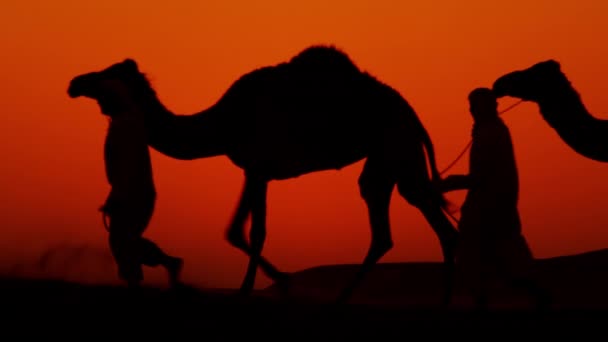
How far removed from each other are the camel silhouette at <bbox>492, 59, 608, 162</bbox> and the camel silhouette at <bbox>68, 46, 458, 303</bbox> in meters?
1.08

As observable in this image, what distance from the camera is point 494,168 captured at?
741 centimetres

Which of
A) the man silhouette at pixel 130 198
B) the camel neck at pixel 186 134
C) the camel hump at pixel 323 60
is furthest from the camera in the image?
the camel hump at pixel 323 60

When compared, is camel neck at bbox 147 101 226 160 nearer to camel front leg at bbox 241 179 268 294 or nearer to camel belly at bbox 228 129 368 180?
camel belly at bbox 228 129 368 180

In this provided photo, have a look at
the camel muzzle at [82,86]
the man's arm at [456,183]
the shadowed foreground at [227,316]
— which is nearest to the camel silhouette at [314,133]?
the camel muzzle at [82,86]

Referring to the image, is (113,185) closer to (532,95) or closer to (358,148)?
(358,148)

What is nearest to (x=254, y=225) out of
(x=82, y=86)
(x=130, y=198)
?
(x=130, y=198)

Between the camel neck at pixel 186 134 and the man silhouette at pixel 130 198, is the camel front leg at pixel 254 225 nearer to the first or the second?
the camel neck at pixel 186 134

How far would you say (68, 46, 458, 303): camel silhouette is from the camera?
868cm

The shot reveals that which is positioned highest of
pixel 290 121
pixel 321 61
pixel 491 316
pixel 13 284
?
pixel 321 61

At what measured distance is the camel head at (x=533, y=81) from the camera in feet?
28.3

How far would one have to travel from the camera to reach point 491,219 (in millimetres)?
7348

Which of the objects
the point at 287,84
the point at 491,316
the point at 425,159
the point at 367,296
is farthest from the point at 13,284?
the point at 367,296

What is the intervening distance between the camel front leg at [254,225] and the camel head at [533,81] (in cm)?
236

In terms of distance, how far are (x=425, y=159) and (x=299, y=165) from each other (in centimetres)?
122
